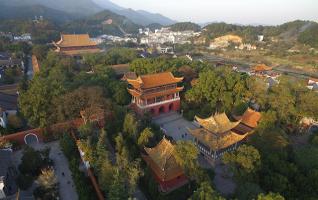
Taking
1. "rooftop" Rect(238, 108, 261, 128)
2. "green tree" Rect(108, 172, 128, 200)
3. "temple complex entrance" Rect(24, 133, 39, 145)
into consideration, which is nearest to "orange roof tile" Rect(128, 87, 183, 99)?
"rooftop" Rect(238, 108, 261, 128)

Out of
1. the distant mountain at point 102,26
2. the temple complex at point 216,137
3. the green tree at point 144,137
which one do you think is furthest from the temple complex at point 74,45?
the distant mountain at point 102,26

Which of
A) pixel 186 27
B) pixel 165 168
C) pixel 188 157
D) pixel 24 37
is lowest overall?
pixel 165 168

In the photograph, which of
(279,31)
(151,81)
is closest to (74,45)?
(151,81)

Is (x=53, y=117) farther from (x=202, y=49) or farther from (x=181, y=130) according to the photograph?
(x=202, y=49)

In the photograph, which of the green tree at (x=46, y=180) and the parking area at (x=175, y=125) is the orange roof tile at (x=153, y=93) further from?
the green tree at (x=46, y=180)

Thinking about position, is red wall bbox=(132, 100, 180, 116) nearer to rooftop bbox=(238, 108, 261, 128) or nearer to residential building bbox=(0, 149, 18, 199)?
rooftop bbox=(238, 108, 261, 128)

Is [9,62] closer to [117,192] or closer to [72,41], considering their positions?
[72,41]
